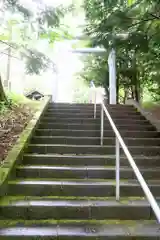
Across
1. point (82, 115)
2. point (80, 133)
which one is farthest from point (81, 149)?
point (82, 115)

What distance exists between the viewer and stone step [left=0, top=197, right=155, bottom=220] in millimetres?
3768

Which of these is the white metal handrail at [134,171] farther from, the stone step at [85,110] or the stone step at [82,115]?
the stone step at [85,110]

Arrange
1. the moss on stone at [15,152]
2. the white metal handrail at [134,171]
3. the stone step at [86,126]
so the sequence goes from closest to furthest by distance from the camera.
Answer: the white metal handrail at [134,171] → the moss on stone at [15,152] → the stone step at [86,126]

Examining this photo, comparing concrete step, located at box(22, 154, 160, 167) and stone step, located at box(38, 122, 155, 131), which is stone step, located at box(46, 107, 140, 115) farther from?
concrete step, located at box(22, 154, 160, 167)

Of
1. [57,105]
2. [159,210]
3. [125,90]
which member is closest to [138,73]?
[125,90]

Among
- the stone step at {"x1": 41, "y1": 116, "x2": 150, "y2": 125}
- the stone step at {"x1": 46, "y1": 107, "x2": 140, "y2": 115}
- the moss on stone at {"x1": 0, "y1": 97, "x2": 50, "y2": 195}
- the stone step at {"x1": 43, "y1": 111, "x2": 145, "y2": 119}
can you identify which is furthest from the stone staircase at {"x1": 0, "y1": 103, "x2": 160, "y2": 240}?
the stone step at {"x1": 46, "y1": 107, "x2": 140, "y2": 115}

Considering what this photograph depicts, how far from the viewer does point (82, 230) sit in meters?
3.43

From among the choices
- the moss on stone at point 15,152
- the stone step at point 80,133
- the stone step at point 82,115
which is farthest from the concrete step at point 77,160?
the stone step at point 82,115

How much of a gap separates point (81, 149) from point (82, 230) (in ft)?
7.91

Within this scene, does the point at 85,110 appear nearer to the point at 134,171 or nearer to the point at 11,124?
the point at 11,124

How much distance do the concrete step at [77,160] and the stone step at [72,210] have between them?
1.28m

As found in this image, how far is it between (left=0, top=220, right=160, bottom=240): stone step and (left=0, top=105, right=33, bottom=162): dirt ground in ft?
4.92

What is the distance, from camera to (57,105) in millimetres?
8969

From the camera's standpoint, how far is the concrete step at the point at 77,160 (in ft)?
17.1
